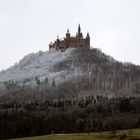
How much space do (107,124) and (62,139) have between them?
54.8m

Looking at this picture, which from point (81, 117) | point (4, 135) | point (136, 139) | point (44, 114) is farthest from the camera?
point (81, 117)

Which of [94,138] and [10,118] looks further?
[10,118]

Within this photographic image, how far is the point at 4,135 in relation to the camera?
152 metres

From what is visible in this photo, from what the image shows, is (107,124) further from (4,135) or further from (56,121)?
(4,135)

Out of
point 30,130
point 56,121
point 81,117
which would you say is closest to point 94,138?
point 30,130

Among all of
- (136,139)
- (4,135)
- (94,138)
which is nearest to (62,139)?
(94,138)

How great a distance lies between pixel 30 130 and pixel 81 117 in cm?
4172

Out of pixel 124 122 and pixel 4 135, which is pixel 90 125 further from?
pixel 4 135

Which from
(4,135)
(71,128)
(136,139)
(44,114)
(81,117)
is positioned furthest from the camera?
(81,117)

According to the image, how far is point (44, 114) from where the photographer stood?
175875 mm

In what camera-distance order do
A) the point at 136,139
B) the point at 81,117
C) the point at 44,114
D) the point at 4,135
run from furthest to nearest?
the point at 81,117, the point at 44,114, the point at 4,135, the point at 136,139

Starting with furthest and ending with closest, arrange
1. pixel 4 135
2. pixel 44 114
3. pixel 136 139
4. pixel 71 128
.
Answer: pixel 44 114 → pixel 71 128 → pixel 4 135 → pixel 136 139

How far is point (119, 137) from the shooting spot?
10988 centimetres

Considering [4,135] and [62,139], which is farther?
[4,135]
